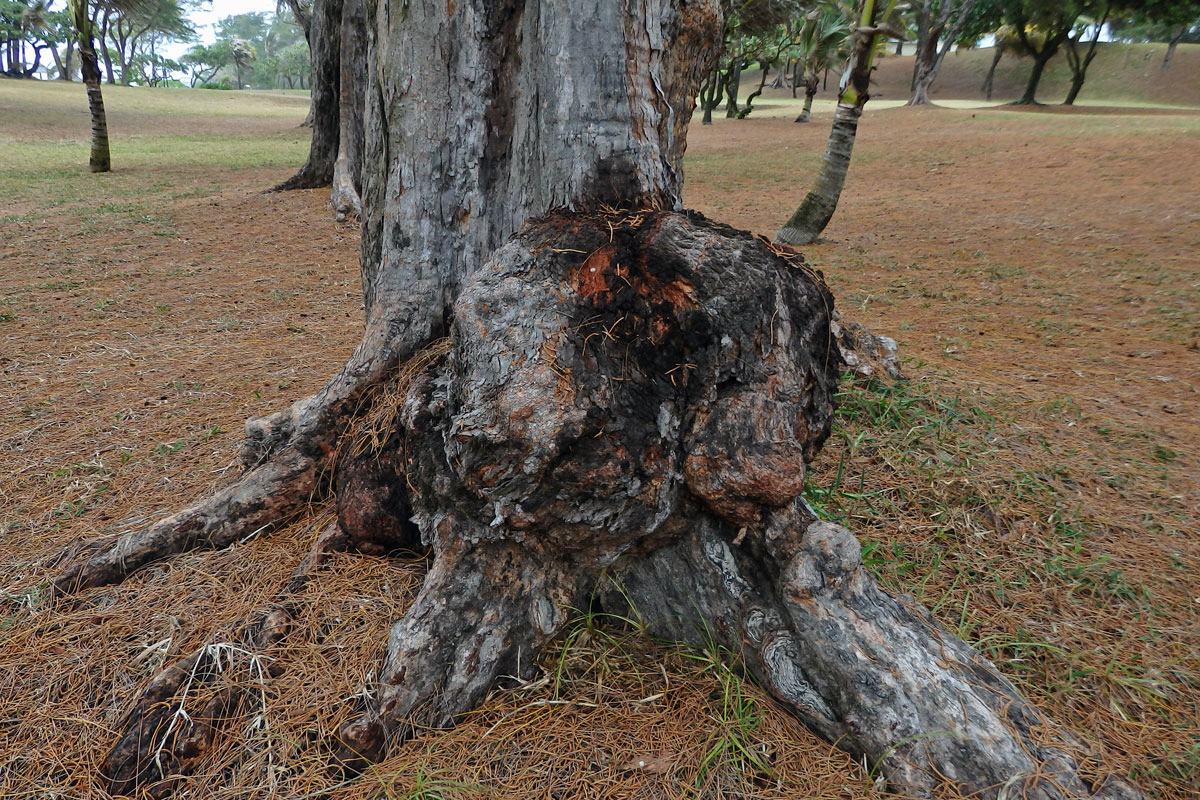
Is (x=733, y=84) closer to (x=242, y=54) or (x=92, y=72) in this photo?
(x=92, y=72)

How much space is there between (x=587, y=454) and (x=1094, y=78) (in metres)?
54.3

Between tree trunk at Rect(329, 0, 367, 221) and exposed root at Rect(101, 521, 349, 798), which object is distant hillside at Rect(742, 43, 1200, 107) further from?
exposed root at Rect(101, 521, 349, 798)

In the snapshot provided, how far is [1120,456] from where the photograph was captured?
3.34 metres

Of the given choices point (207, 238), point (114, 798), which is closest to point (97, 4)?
point (207, 238)

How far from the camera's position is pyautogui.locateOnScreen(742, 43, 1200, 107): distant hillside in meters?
39.1

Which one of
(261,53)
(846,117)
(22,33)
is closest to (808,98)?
(846,117)

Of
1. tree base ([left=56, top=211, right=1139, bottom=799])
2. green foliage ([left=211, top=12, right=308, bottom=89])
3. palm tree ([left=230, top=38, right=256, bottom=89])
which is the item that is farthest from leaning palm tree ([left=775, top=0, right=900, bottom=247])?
palm tree ([left=230, top=38, right=256, bottom=89])

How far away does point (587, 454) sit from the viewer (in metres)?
2.04

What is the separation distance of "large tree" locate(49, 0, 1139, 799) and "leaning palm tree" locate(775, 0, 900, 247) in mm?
6193

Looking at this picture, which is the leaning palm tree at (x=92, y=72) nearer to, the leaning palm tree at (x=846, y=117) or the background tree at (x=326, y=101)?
the background tree at (x=326, y=101)

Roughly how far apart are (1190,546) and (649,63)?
2.80 m

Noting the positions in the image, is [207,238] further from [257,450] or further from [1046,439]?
[1046,439]

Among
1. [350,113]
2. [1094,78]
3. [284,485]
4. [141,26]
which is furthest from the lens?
[141,26]

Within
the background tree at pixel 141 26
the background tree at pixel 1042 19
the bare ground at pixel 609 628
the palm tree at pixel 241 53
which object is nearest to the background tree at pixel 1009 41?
the background tree at pixel 1042 19
